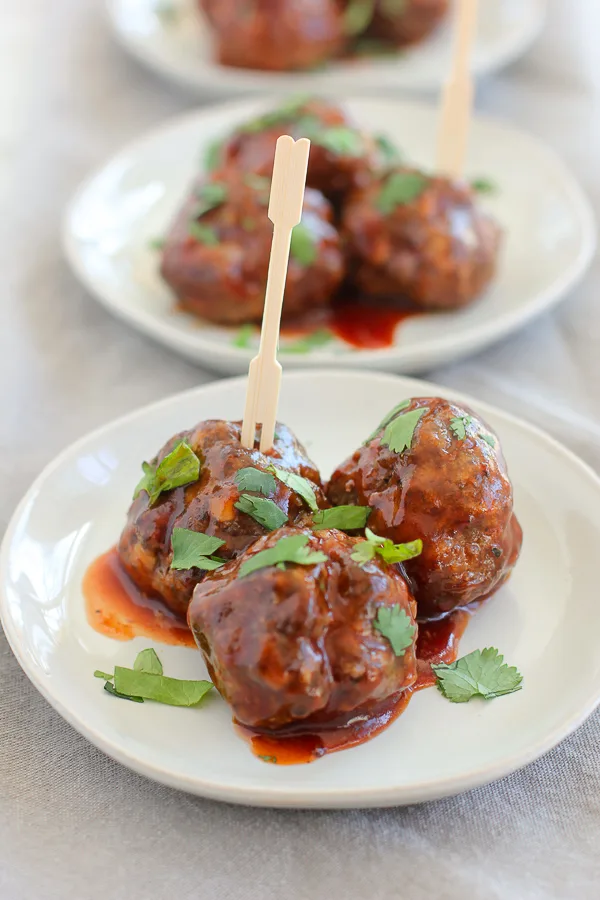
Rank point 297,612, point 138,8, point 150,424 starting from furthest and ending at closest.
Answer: point 138,8
point 150,424
point 297,612

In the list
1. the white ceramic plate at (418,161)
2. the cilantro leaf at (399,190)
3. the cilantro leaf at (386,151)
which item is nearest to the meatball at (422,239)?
the cilantro leaf at (399,190)

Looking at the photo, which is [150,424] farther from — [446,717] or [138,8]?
[138,8]

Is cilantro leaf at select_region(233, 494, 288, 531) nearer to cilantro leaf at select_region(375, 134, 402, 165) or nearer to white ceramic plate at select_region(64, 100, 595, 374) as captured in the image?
white ceramic plate at select_region(64, 100, 595, 374)

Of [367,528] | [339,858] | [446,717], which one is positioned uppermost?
[367,528]

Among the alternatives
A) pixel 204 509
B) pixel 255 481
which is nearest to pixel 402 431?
pixel 255 481

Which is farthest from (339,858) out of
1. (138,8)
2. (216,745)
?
(138,8)

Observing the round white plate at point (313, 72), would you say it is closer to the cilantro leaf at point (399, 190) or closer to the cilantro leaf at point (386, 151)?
the cilantro leaf at point (386, 151)
